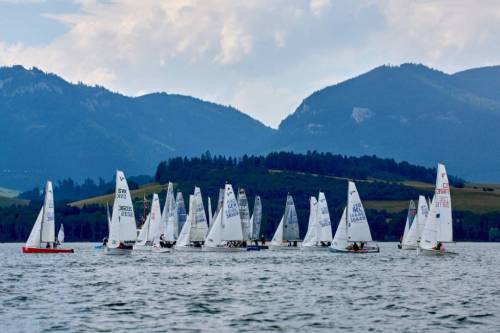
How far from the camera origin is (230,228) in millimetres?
145125

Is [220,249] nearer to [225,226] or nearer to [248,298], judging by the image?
[225,226]

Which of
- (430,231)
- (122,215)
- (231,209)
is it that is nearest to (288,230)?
(231,209)

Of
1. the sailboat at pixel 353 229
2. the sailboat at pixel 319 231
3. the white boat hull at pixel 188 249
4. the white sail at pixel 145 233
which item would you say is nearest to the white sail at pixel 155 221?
the white sail at pixel 145 233

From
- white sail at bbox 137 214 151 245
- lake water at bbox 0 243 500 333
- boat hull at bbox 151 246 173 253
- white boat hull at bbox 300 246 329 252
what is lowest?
lake water at bbox 0 243 500 333

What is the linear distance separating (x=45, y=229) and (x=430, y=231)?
171 feet

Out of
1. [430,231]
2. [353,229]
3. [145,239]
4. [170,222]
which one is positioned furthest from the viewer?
[170,222]

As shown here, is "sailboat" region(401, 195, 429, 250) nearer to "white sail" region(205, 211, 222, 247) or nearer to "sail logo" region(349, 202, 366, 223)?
"sail logo" region(349, 202, 366, 223)

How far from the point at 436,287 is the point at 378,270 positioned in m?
23.7

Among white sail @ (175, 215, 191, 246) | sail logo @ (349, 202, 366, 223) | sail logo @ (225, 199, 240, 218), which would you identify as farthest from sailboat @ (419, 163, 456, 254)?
white sail @ (175, 215, 191, 246)

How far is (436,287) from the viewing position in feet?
262

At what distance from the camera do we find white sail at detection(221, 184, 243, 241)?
144 meters

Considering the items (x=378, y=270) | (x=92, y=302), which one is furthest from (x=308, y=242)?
(x=92, y=302)

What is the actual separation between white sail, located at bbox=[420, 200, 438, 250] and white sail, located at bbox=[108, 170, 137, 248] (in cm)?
3540

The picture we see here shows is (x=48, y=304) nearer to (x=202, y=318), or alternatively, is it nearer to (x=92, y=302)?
(x=92, y=302)
